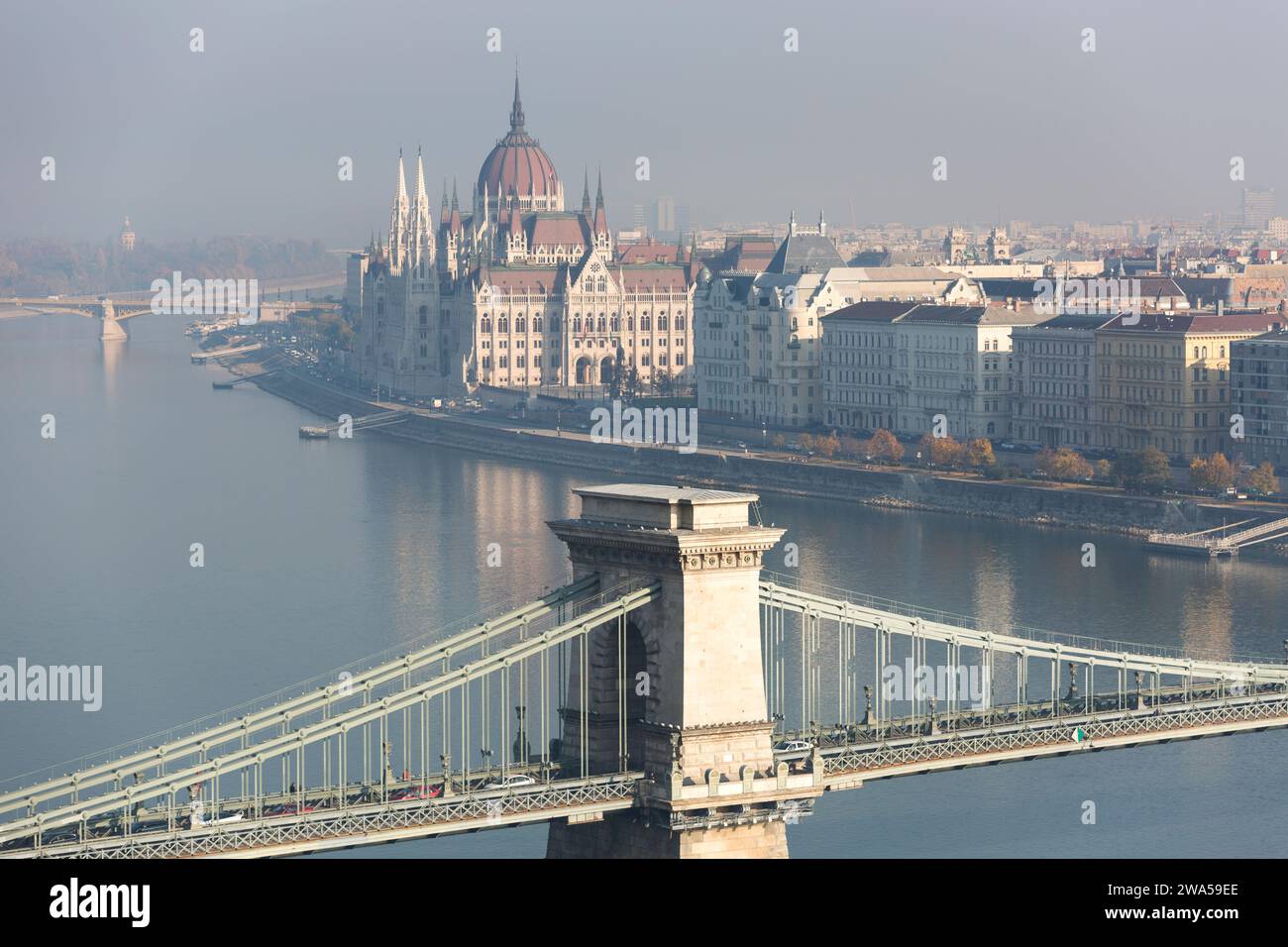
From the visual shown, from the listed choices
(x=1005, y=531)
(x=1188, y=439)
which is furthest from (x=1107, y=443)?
(x=1005, y=531)

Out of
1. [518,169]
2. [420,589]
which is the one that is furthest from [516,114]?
[420,589]

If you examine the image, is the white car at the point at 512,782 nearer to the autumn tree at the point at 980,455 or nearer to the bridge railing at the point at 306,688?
the bridge railing at the point at 306,688

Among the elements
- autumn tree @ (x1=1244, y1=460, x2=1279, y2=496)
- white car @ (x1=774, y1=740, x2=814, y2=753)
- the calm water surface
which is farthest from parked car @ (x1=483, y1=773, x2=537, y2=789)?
autumn tree @ (x1=1244, y1=460, x2=1279, y2=496)

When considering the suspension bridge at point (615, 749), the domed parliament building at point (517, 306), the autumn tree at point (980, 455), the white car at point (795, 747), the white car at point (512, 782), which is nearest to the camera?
the suspension bridge at point (615, 749)

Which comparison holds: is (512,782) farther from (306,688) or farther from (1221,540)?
(1221,540)

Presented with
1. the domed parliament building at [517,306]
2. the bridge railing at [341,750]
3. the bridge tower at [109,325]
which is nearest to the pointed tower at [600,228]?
the domed parliament building at [517,306]
